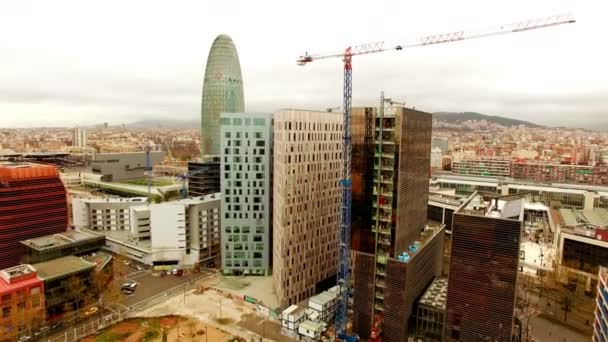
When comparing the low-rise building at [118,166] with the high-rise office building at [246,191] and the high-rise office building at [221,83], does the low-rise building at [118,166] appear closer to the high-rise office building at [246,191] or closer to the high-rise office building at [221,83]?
the high-rise office building at [221,83]

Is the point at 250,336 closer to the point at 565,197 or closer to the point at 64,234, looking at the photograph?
the point at 64,234

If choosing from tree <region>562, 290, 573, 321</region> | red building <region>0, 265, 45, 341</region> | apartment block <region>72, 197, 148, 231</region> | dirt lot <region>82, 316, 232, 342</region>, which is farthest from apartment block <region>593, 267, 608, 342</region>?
apartment block <region>72, 197, 148, 231</region>

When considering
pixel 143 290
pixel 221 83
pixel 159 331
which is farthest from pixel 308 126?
pixel 221 83

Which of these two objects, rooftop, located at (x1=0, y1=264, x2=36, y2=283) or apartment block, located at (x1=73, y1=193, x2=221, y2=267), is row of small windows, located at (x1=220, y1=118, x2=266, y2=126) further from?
rooftop, located at (x1=0, y1=264, x2=36, y2=283)

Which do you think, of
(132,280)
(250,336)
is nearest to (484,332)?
(250,336)

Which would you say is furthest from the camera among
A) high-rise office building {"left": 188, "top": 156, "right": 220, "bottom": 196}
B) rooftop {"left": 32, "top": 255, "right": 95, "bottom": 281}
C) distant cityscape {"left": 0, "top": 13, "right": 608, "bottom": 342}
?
high-rise office building {"left": 188, "top": 156, "right": 220, "bottom": 196}
